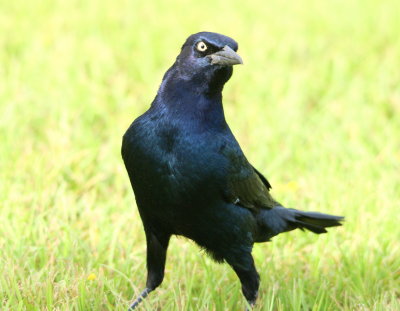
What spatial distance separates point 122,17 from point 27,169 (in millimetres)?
3324

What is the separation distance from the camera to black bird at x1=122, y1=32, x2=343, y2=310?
349 centimetres

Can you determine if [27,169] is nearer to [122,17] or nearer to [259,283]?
[259,283]

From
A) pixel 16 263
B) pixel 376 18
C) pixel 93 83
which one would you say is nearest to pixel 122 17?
pixel 93 83

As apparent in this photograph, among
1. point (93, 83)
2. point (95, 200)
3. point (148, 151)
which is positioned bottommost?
point (95, 200)

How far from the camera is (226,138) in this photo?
3.68 meters

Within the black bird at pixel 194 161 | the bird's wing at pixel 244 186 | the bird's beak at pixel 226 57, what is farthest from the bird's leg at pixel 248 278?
the bird's beak at pixel 226 57

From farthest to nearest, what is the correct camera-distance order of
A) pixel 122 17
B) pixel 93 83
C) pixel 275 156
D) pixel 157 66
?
pixel 122 17 < pixel 157 66 < pixel 93 83 < pixel 275 156

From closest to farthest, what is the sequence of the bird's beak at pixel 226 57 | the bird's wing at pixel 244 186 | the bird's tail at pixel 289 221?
the bird's beak at pixel 226 57 → the bird's wing at pixel 244 186 → the bird's tail at pixel 289 221

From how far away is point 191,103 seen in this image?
357 centimetres

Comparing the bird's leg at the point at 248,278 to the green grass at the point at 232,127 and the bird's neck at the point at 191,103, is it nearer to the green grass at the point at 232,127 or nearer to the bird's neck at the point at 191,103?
the green grass at the point at 232,127

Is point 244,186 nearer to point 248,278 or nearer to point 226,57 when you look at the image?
point 248,278

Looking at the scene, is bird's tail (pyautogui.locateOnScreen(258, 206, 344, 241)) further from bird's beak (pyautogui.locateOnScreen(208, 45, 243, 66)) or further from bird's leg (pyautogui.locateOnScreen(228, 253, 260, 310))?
bird's beak (pyautogui.locateOnScreen(208, 45, 243, 66))

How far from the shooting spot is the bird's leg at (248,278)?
382cm

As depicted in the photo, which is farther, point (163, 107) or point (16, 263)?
point (16, 263)
